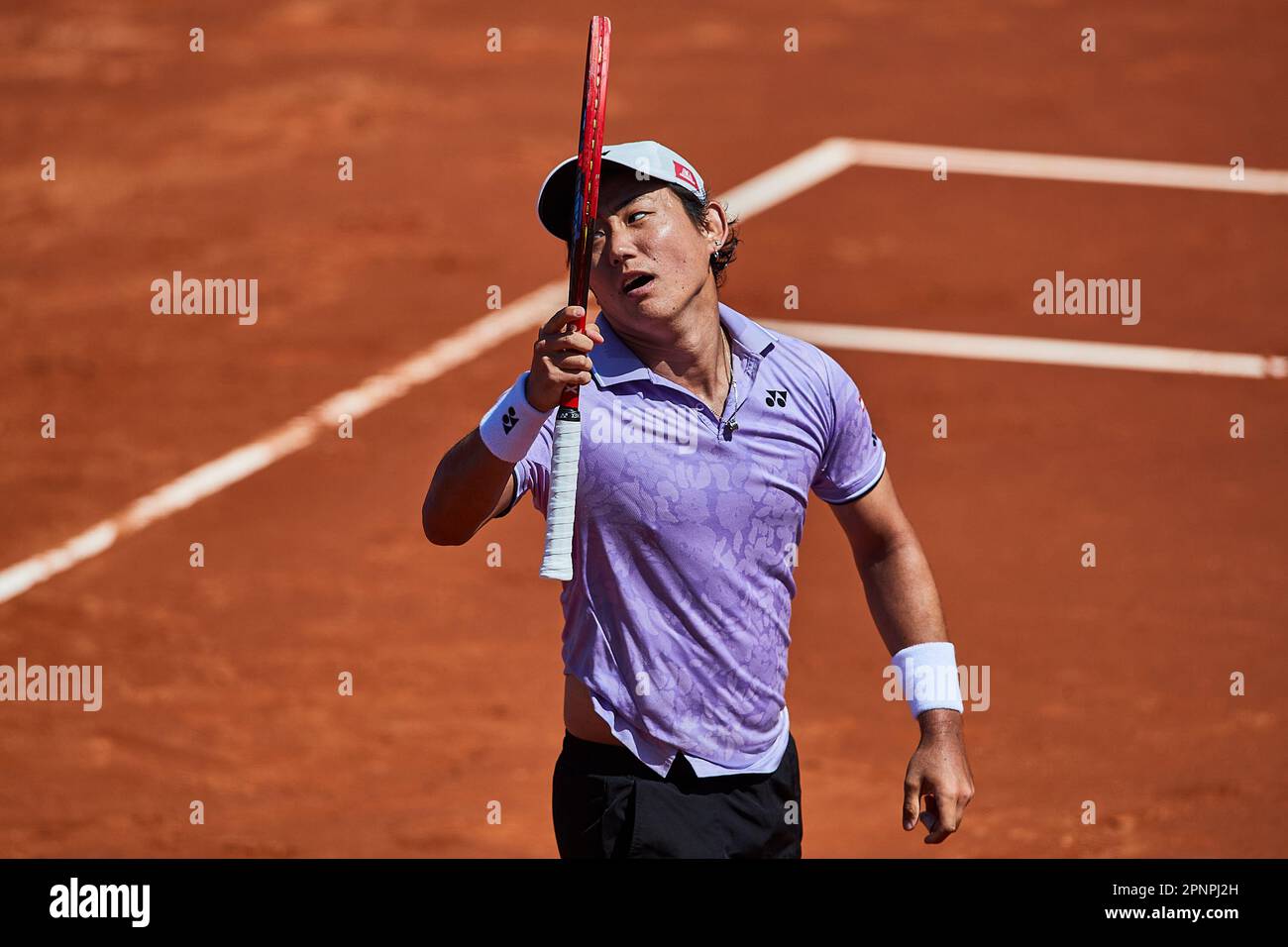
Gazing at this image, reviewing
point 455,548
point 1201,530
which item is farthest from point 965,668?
point 455,548

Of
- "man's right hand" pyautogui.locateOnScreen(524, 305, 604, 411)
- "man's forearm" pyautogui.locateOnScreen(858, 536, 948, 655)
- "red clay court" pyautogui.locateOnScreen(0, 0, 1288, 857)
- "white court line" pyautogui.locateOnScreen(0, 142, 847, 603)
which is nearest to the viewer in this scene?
"man's right hand" pyautogui.locateOnScreen(524, 305, 604, 411)

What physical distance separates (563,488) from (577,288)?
0.45m

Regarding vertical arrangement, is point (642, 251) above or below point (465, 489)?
above

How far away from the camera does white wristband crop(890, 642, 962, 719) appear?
4.08 m

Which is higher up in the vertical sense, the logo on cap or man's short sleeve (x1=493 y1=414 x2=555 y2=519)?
the logo on cap

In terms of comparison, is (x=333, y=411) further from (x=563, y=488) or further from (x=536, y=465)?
(x=563, y=488)

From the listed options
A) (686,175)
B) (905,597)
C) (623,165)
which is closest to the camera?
(623,165)

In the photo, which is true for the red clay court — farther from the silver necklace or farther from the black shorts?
the silver necklace

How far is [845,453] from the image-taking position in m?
4.15

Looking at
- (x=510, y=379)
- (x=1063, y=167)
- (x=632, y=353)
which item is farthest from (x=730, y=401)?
(x=1063, y=167)

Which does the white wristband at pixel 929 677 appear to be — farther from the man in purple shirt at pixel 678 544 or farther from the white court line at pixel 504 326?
the white court line at pixel 504 326

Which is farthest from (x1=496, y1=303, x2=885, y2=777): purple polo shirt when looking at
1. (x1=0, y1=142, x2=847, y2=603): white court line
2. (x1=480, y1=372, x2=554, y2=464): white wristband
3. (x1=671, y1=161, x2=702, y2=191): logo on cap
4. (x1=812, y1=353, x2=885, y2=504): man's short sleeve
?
(x1=0, y1=142, x2=847, y2=603): white court line

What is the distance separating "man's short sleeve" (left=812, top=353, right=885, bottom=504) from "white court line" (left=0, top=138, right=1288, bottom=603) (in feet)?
18.9

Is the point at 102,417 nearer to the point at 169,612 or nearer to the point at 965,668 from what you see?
the point at 169,612
